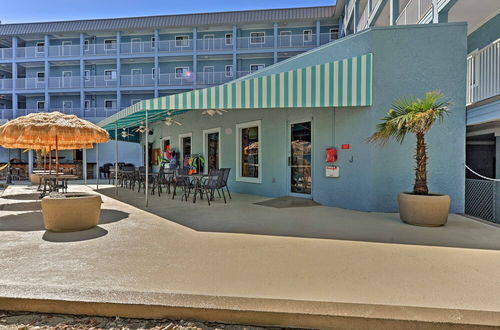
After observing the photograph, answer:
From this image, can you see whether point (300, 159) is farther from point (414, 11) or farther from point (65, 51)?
point (65, 51)

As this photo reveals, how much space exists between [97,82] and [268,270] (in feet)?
81.8

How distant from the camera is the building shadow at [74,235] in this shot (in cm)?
471

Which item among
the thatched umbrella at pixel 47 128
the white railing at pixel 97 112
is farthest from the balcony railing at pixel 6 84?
the thatched umbrella at pixel 47 128

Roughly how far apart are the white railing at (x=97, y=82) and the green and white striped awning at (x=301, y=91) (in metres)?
19.6

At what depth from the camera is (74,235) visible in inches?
195

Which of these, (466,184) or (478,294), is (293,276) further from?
(466,184)

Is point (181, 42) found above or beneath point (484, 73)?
above

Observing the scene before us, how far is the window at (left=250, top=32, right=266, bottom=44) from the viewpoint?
23934 millimetres

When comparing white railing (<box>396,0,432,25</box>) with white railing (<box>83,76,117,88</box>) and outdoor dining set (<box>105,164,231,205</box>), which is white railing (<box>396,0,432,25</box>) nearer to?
outdoor dining set (<box>105,164,231,205</box>)

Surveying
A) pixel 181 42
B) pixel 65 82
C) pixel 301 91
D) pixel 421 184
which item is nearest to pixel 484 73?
pixel 421 184

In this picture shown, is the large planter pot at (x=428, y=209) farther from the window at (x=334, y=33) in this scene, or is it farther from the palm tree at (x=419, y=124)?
the window at (x=334, y=33)

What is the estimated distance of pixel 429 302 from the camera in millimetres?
2625

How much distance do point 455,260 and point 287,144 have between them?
5.66 meters

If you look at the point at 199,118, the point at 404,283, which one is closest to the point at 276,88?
the point at 404,283
